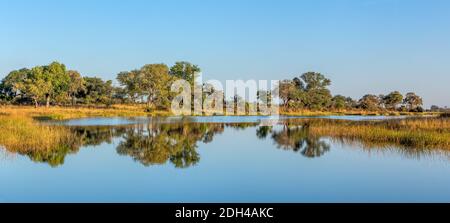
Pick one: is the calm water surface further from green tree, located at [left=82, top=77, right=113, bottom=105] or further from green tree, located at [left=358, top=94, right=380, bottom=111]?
green tree, located at [left=358, top=94, right=380, bottom=111]

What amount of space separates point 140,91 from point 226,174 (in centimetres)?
5867

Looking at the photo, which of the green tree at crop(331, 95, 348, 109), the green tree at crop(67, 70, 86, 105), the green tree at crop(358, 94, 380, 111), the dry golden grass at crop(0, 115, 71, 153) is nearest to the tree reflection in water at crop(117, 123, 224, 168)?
the dry golden grass at crop(0, 115, 71, 153)

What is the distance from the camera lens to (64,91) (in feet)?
240

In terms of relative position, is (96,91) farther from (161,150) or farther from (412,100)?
(412,100)

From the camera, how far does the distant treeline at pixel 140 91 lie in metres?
68.0

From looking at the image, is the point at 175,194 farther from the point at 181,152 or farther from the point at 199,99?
the point at 199,99

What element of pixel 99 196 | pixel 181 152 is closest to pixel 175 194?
pixel 99 196

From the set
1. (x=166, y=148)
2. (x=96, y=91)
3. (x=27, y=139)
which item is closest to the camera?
(x=27, y=139)

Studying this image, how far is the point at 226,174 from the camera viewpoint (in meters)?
13.3

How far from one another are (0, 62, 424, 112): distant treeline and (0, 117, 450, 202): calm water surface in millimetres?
49809

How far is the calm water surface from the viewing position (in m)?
10.2

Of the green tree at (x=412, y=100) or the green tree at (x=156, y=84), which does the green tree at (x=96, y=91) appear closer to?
the green tree at (x=156, y=84)

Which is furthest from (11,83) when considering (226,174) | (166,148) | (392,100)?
(392,100)

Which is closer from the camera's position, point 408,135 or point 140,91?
point 408,135
